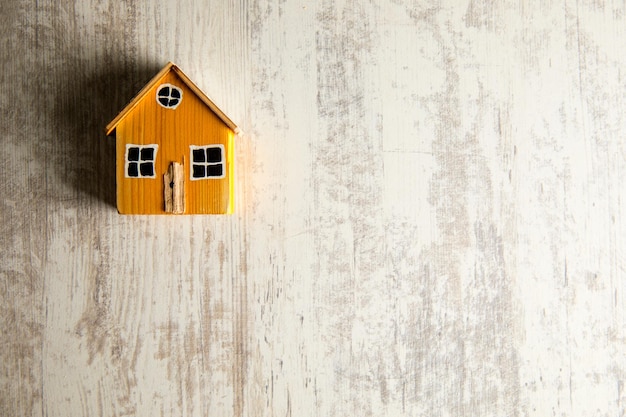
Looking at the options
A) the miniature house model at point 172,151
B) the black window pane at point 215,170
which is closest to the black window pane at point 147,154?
the miniature house model at point 172,151

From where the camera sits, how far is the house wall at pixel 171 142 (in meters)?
0.87

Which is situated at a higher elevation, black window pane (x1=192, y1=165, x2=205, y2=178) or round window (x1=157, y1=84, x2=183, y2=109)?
round window (x1=157, y1=84, x2=183, y2=109)

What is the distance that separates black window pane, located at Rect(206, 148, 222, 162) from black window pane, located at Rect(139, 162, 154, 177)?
10 centimetres

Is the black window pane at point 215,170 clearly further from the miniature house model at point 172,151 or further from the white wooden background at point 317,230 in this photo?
the white wooden background at point 317,230

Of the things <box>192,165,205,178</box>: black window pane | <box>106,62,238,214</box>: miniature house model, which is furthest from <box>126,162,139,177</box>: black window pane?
<box>192,165,205,178</box>: black window pane

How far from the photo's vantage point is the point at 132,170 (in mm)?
876

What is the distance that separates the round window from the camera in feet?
2.89

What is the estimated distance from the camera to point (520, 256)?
0.99 meters

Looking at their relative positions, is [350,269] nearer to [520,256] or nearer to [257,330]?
[257,330]

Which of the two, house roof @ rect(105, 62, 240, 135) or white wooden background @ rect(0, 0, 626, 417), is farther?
white wooden background @ rect(0, 0, 626, 417)

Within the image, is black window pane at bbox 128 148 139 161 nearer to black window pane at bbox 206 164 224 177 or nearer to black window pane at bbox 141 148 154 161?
black window pane at bbox 141 148 154 161

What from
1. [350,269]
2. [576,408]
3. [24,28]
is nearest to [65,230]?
[24,28]

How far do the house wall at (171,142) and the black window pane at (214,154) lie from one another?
0.01 meters

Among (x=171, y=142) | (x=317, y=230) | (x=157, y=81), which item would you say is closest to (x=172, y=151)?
(x=171, y=142)
